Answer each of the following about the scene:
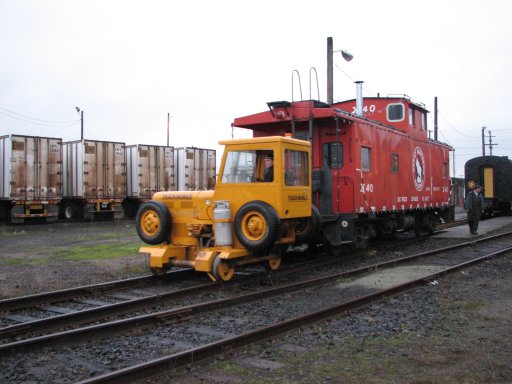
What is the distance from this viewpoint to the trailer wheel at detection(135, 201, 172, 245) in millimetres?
8812

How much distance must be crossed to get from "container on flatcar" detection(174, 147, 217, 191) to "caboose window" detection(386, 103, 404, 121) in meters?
14.6

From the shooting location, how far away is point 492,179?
2736 cm

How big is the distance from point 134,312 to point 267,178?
9.78 feet

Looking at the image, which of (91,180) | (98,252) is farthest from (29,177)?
(98,252)

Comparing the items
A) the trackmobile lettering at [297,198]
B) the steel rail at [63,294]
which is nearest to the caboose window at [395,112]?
the trackmobile lettering at [297,198]

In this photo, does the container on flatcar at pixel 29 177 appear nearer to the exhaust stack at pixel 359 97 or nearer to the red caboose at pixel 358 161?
the red caboose at pixel 358 161

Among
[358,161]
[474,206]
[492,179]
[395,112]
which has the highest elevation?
[395,112]

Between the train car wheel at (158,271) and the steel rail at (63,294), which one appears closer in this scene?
the steel rail at (63,294)

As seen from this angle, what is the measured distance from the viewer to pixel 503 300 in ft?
25.0

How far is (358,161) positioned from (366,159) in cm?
58

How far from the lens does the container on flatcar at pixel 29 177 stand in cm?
2153

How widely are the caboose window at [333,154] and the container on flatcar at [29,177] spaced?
1522cm

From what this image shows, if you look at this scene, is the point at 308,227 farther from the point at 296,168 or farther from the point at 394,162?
the point at 394,162

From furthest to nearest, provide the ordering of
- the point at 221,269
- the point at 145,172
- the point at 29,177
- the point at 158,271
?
Answer: the point at 145,172 → the point at 29,177 → the point at 158,271 → the point at 221,269
